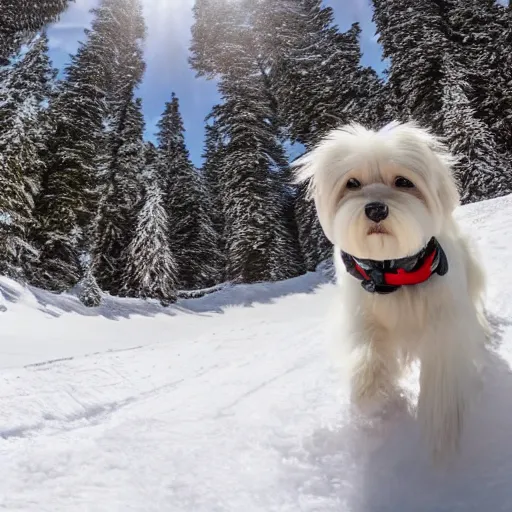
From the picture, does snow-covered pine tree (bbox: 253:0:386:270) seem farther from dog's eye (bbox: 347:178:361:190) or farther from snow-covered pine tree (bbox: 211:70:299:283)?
dog's eye (bbox: 347:178:361:190)

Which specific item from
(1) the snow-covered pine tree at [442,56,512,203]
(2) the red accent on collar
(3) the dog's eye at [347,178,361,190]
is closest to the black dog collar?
(2) the red accent on collar

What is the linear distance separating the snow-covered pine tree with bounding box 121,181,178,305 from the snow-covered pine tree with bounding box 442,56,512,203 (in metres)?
16.9

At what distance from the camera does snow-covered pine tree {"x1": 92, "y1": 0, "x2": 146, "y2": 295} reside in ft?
86.6

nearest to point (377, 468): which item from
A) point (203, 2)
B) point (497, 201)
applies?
point (497, 201)

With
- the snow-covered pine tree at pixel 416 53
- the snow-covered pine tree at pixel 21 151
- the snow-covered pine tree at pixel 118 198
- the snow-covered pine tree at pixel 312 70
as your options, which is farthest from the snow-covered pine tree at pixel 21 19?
the snow-covered pine tree at pixel 416 53

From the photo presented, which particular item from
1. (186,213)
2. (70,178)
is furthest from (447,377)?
(186,213)

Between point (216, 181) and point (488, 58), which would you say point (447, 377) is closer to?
point (488, 58)

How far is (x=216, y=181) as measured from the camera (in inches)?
1432

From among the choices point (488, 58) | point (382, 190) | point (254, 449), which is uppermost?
point (488, 58)

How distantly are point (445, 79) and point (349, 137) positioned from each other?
81.1ft

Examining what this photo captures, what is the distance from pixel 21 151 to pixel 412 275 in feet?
69.8

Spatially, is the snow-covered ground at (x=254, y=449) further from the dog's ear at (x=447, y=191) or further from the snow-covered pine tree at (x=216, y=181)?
the snow-covered pine tree at (x=216, y=181)

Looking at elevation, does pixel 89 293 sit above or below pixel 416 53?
below

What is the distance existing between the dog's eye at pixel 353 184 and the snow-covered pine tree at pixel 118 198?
24.8 metres
